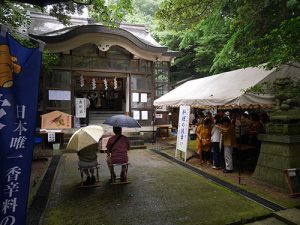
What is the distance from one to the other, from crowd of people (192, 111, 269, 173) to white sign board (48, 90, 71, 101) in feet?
25.4

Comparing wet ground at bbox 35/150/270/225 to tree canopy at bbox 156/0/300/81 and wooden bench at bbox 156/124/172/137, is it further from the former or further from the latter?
wooden bench at bbox 156/124/172/137

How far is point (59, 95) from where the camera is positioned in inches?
543

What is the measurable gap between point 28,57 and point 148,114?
43.1ft

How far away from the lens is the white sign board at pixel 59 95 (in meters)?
13.6

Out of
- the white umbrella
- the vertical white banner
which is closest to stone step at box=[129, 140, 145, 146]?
the vertical white banner

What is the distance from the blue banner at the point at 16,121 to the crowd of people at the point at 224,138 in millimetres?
6742

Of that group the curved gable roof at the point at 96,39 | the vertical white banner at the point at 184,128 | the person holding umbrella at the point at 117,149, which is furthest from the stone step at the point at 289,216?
the curved gable roof at the point at 96,39

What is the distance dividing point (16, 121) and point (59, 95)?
11.4m

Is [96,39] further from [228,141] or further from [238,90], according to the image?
[228,141]

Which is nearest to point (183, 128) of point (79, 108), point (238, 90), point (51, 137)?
point (238, 90)

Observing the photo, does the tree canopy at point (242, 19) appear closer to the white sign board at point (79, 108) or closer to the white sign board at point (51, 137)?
the white sign board at point (79, 108)

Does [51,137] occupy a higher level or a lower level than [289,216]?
higher

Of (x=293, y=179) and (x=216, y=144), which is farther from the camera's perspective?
(x=216, y=144)

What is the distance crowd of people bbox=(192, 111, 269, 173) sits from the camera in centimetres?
860
